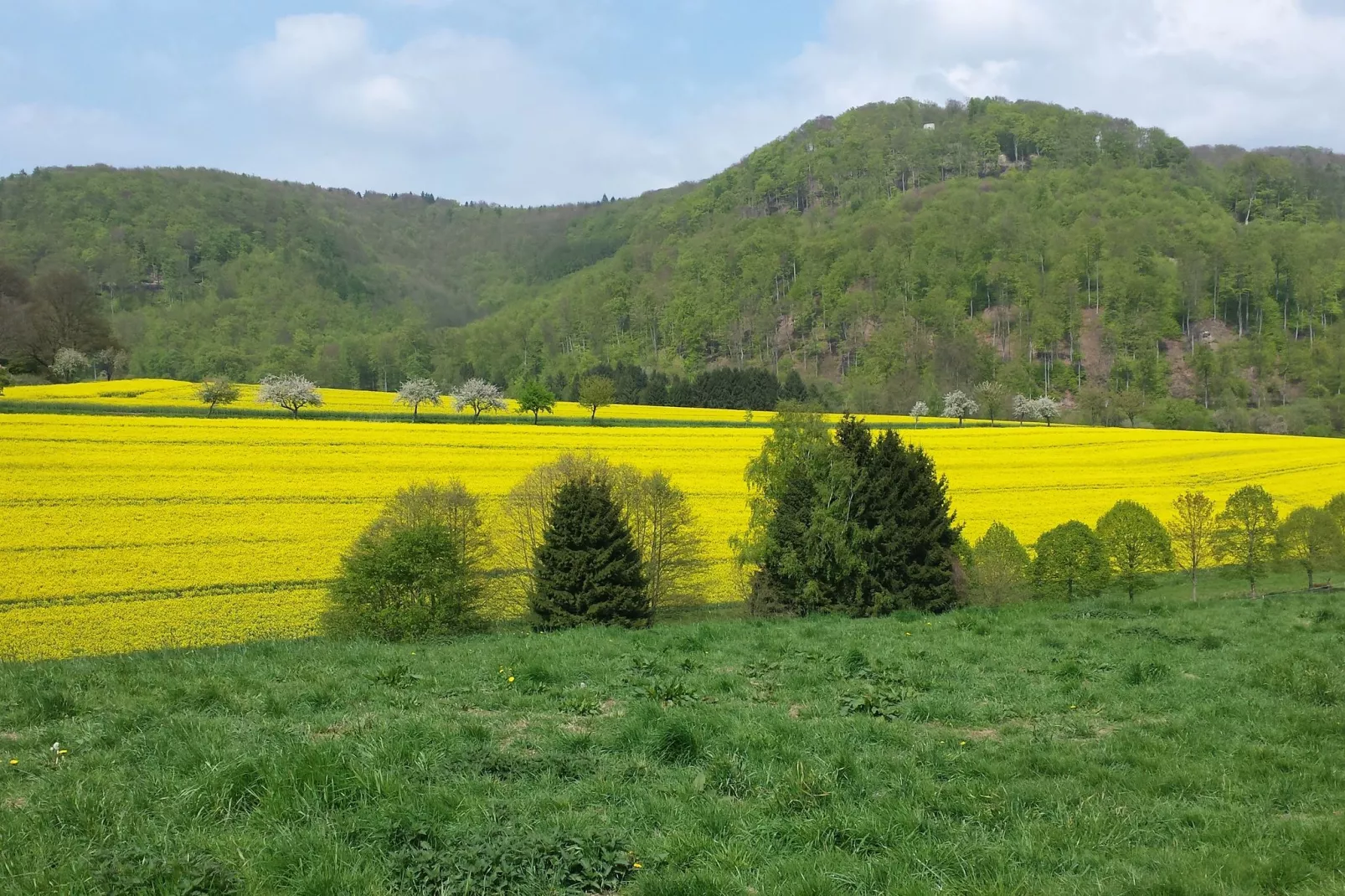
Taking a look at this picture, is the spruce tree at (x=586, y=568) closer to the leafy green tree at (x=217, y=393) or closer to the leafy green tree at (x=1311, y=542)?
the leafy green tree at (x=1311, y=542)

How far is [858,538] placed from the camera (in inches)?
1135

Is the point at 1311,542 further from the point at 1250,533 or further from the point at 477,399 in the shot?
the point at 477,399

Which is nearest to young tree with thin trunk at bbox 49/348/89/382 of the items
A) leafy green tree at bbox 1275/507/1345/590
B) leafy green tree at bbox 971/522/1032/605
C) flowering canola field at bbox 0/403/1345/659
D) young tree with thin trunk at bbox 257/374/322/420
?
young tree with thin trunk at bbox 257/374/322/420

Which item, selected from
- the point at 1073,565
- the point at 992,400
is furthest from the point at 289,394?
the point at 992,400

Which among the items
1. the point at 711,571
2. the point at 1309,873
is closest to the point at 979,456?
the point at 711,571

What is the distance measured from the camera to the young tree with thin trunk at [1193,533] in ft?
117

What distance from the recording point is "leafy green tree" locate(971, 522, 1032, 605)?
101 feet

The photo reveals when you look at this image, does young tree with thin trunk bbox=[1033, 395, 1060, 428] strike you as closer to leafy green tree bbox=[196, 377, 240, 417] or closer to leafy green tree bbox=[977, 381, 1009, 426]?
leafy green tree bbox=[977, 381, 1009, 426]

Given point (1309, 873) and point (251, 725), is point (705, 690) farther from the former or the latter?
point (1309, 873)

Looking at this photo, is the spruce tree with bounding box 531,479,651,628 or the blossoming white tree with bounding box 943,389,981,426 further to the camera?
the blossoming white tree with bounding box 943,389,981,426

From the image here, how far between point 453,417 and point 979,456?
122 feet

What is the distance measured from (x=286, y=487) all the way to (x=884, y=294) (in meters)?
129

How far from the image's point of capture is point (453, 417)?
60562mm

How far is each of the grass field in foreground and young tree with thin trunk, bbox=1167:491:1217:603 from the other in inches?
1107
